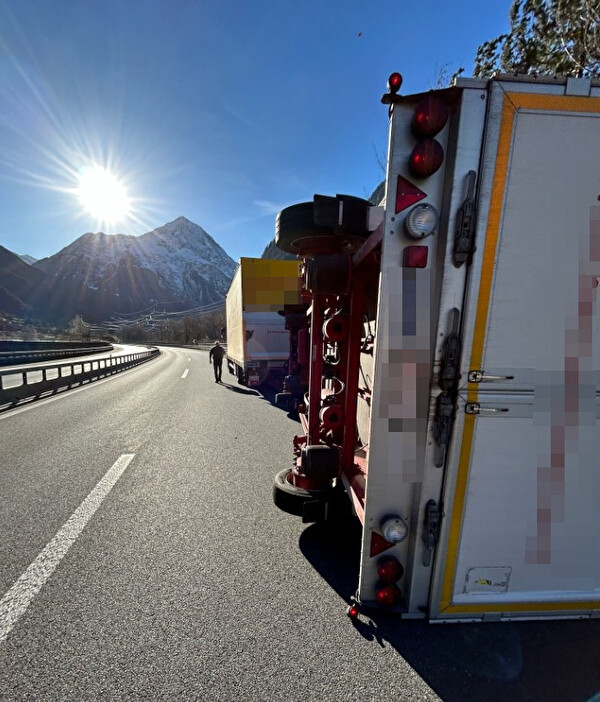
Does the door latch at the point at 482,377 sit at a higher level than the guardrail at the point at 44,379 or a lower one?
higher

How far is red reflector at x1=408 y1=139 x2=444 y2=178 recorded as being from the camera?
1.58 metres

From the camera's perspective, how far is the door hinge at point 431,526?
1.78 m

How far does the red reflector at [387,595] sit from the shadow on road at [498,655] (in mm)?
148

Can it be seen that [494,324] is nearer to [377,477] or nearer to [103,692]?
[377,477]

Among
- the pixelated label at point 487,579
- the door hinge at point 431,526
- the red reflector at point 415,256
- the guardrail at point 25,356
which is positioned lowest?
the guardrail at point 25,356

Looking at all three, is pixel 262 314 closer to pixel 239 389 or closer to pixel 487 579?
pixel 239 389

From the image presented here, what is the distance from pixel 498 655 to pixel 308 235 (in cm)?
308

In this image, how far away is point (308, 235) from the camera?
277 cm

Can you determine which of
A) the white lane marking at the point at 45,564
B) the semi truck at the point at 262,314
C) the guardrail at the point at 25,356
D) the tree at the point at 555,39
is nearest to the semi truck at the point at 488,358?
the white lane marking at the point at 45,564

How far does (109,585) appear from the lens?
226 centimetres

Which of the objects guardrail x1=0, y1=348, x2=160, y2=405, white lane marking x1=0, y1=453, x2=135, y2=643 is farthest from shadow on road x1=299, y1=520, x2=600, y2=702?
guardrail x1=0, y1=348, x2=160, y2=405

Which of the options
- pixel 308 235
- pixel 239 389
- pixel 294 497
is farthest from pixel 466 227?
pixel 239 389

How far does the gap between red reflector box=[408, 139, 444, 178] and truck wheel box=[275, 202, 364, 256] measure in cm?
105

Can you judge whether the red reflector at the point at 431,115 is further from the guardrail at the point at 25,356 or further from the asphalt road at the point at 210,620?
the guardrail at the point at 25,356
